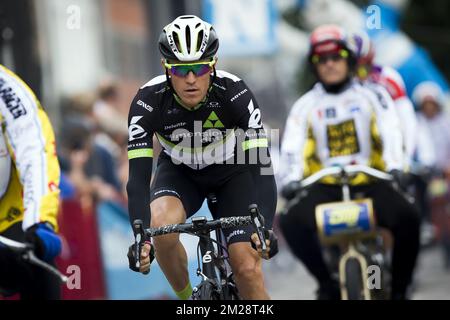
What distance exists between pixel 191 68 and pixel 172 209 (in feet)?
3.03

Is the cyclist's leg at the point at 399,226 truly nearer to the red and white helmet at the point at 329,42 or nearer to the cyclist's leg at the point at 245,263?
the red and white helmet at the point at 329,42

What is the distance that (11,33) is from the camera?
10523mm

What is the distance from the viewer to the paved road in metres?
12.5

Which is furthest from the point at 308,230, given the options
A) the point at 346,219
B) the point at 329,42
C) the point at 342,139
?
the point at 329,42

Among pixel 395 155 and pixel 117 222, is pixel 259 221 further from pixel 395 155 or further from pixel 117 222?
pixel 117 222

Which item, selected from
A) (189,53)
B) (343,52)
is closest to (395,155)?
(343,52)

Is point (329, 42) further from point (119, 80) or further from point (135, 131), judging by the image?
point (119, 80)

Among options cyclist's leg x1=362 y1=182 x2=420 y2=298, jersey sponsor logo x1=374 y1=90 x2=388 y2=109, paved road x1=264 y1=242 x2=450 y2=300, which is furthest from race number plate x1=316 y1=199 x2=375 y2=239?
paved road x1=264 y1=242 x2=450 y2=300

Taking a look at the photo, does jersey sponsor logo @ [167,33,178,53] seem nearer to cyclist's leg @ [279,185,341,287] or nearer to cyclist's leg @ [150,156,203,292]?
cyclist's leg @ [150,156,203,292]

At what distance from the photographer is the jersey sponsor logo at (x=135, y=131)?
6.80 meters

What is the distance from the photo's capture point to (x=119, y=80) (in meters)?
14.7

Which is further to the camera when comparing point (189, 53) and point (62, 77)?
point (62, 77)

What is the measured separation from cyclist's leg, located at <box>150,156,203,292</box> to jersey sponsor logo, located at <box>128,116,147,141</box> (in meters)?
0.53
